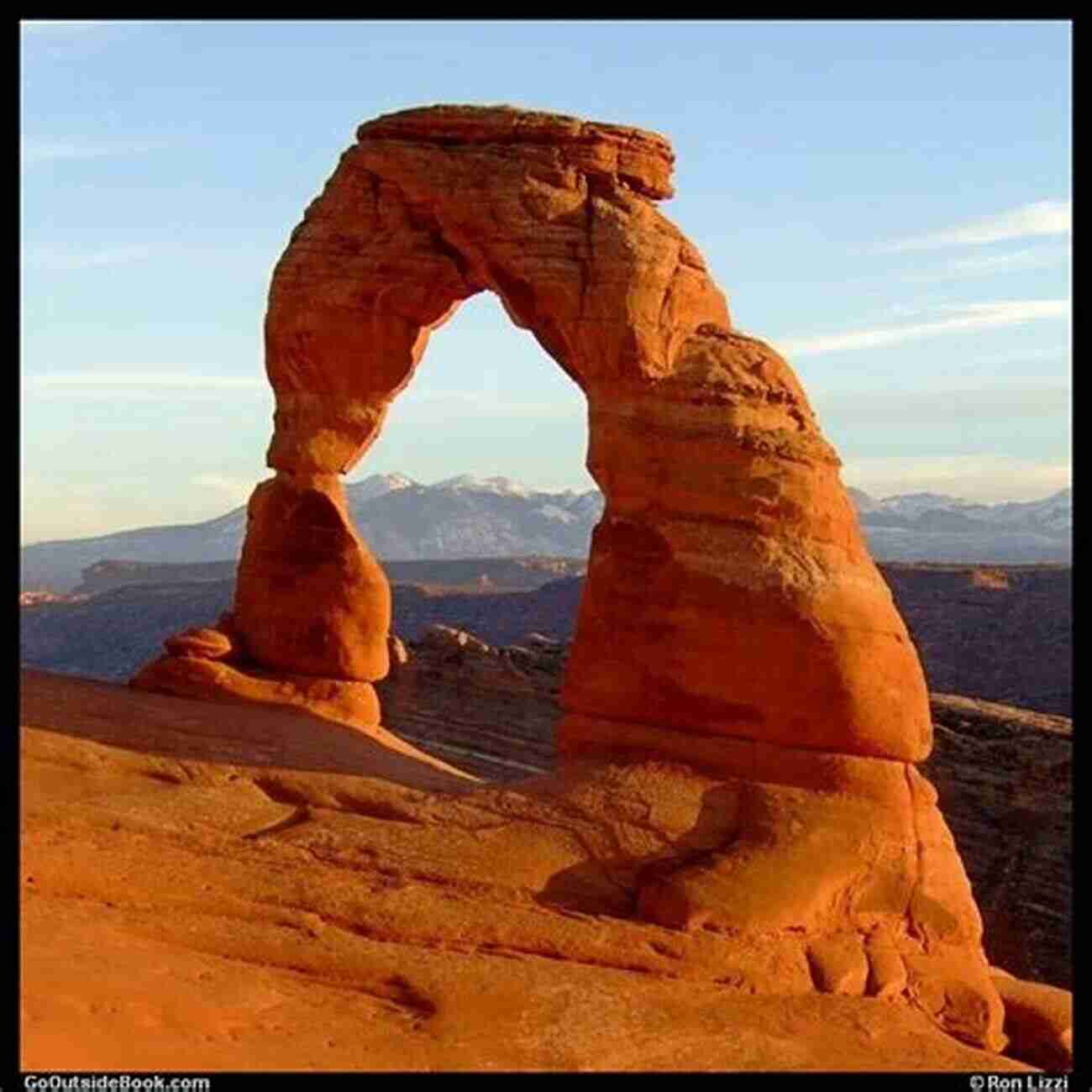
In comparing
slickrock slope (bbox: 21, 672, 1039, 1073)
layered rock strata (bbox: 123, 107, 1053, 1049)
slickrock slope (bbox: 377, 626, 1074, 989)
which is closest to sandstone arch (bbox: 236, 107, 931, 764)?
layered rock strata (bbox: 123, 107, 1053, 1049)

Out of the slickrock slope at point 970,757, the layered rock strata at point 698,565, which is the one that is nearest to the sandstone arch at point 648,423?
the layered rock strata at point 698,565

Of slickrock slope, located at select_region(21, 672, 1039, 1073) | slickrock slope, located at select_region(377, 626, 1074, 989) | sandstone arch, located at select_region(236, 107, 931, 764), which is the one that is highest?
sandstone arch, located at select_region(236, 107, 931, 764)

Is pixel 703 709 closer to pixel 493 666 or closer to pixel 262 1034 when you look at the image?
pixel 262 1034

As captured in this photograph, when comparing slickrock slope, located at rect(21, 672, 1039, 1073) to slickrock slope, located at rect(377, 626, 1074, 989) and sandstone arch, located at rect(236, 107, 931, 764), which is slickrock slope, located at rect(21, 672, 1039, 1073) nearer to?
sandstone arch, located at rect(236, 107, 931, 764)

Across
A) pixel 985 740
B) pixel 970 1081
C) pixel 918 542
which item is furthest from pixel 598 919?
pixel 918 542

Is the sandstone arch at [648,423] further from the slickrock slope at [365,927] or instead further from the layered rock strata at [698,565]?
the slickrock slope at [365,927]
